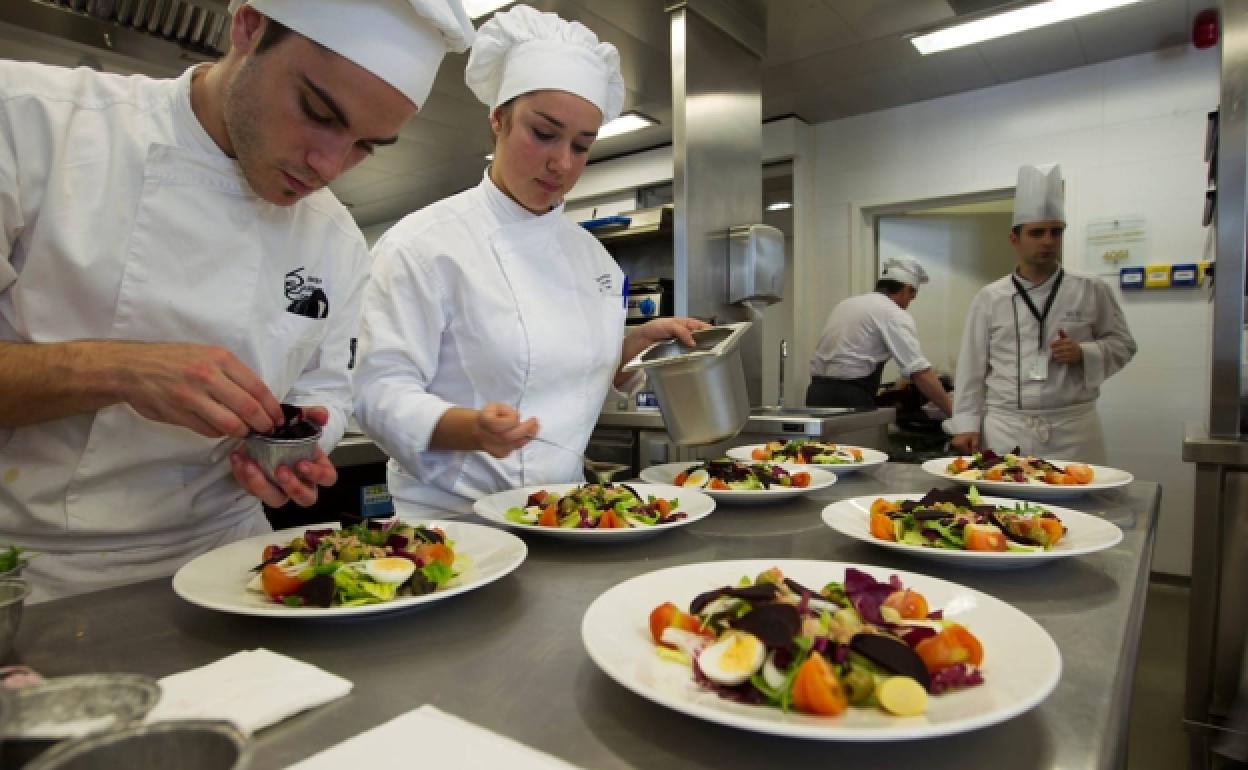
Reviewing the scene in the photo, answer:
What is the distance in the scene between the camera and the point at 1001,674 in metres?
0.66

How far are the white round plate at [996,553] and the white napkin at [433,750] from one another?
711mm

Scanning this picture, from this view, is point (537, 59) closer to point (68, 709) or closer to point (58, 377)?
point (58, 377)

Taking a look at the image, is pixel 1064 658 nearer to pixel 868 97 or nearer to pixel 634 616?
pixel 634 616

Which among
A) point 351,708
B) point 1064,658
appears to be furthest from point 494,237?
point 1064,658

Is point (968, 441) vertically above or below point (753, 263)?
below

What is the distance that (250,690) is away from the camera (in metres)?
0.66

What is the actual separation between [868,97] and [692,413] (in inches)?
197

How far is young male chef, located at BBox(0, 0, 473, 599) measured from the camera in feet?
3.43

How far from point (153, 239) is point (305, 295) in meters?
0.27

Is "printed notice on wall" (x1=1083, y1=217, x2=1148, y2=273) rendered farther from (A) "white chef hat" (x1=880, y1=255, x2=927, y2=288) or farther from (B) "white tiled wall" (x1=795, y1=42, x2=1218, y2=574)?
(A) "white chef hat" (x1=880, y1=255, x2=927, y2=288)

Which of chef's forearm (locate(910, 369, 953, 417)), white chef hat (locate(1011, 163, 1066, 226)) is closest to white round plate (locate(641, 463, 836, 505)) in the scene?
white chef hat (locate(1011, 163, 1066, 226))

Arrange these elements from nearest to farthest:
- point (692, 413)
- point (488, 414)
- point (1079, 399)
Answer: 1. point (488, 414)
2. point (692, 413)
3. point (1079, 399)

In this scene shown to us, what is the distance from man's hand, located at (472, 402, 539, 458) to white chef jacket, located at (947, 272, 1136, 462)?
3255 millimetres

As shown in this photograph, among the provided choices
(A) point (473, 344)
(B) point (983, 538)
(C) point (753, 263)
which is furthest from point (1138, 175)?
(A) point (473, 344)
